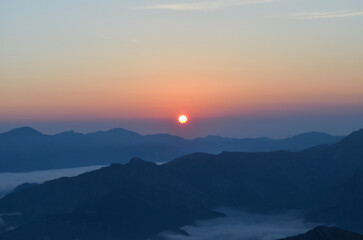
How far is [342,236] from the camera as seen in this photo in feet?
585

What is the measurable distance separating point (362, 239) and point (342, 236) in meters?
6.26

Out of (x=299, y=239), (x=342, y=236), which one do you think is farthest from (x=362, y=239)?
(x=299, y=239)

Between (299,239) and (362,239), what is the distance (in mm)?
18812

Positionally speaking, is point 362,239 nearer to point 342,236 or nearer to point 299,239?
point 342,236

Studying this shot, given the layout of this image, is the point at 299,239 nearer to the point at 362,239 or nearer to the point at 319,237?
the point at 319,237

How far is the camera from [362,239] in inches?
6875

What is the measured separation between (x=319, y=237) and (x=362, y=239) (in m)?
12.7

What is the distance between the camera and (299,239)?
17638 centimetres

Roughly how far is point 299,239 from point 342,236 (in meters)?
13.9

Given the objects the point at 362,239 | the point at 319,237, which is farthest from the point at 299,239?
the point at 362,239

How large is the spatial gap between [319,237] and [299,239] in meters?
6.40
